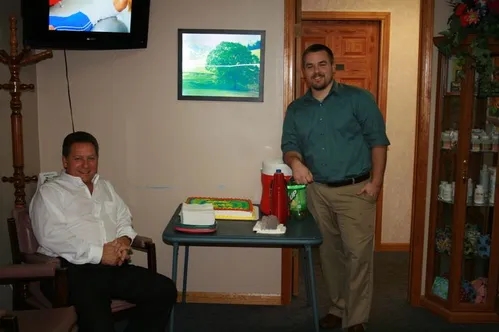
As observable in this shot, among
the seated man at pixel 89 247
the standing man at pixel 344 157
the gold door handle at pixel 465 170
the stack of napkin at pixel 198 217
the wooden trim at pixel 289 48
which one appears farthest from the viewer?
the wooden trim at pixel 289 48

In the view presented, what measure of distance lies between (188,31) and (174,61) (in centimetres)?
21

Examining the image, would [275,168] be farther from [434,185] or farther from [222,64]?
[434,185]

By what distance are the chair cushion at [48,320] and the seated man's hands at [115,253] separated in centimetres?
36

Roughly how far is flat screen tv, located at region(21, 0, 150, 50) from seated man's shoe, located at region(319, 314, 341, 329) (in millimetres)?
2016

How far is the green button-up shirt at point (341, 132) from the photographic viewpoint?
9.90 feet

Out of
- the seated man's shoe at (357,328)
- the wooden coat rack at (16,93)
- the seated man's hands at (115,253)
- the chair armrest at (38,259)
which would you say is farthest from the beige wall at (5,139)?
the seated man's shoe at (357,328)

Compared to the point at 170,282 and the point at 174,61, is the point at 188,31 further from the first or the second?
the point at 170,282

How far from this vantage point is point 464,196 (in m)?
3.26

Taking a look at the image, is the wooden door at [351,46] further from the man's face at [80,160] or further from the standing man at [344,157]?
the man's face at [80,160]

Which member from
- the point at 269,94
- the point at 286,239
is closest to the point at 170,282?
the point at 286,239

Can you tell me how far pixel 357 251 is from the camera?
10.1 feet

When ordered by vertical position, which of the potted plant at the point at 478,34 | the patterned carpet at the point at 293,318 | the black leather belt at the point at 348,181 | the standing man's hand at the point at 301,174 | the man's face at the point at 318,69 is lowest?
the patterned carpet at the point at 293,318

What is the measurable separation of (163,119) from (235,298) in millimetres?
1286

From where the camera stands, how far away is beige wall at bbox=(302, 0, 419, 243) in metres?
4.77
